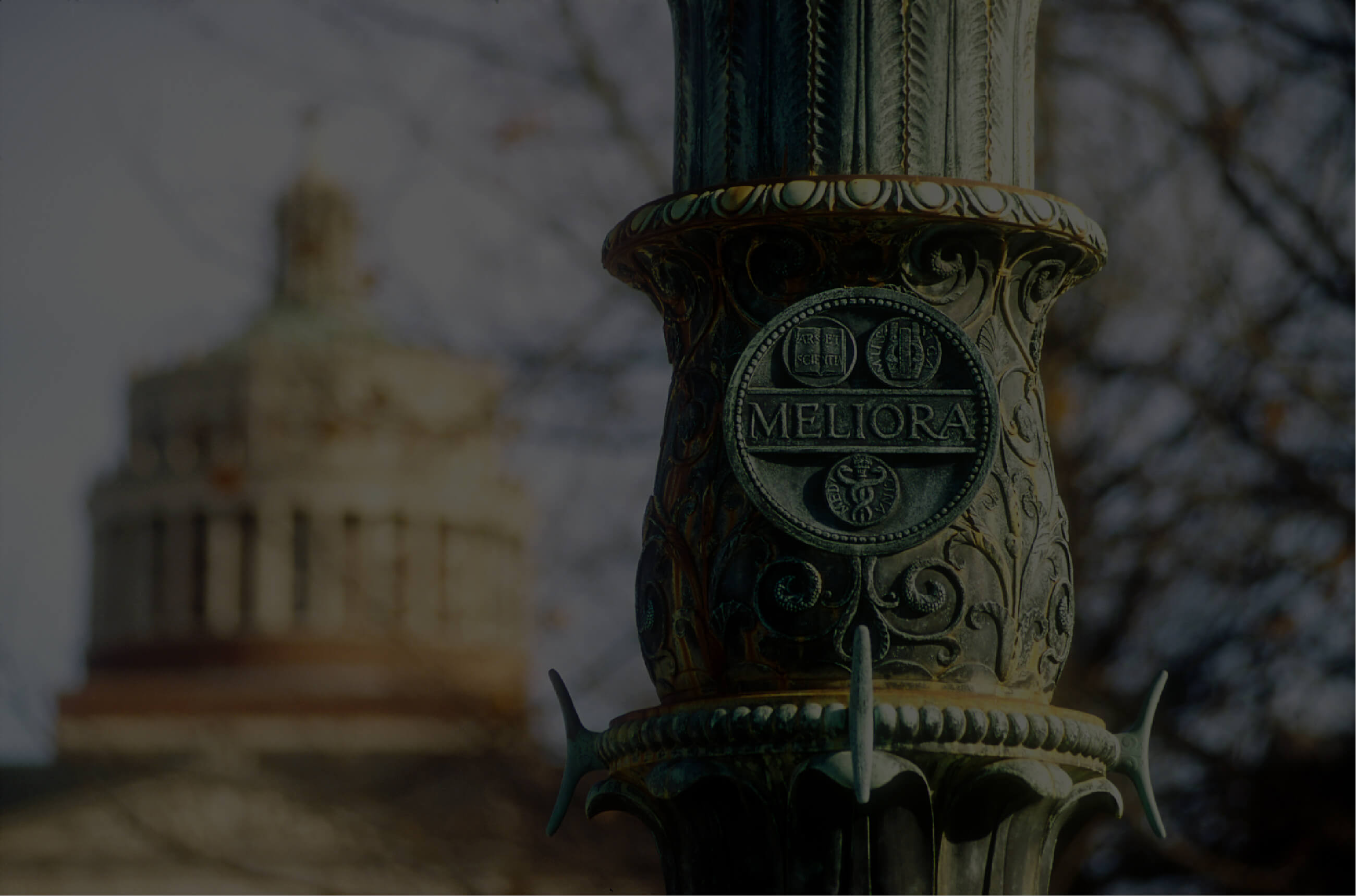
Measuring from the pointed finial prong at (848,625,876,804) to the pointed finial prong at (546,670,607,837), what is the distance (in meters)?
0.69

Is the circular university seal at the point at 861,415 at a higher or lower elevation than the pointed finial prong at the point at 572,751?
higher

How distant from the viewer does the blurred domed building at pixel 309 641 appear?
1117cm

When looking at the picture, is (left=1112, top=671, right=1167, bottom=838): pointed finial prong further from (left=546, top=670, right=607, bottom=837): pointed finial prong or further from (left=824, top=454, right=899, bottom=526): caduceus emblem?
(left=546, top=670, right=607, bottom=837): pointed finial prong

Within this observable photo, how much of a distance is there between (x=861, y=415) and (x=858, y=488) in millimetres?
138

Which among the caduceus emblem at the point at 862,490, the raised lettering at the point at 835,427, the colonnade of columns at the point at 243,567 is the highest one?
the colonnade of columns at the point at 243,567

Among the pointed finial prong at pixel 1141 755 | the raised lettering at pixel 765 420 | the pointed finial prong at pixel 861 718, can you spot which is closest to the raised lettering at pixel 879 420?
the raised lettering at pixel 765 420

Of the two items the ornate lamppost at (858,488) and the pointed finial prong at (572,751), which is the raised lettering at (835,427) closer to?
the ornate lamppost at (858,488)

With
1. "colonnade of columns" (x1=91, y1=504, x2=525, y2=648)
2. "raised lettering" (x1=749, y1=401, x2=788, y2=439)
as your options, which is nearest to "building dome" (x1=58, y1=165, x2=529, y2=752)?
"colonnade of columns" (x1=91, y1=504, x2=525, y2=648)

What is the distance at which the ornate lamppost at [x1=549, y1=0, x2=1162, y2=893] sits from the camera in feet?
12.7

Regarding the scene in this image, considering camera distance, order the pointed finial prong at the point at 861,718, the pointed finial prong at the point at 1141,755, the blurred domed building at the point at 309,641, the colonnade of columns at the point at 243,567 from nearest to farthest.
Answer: the pointed finial prong at the point at 861,718 → the pointed finial prong at the point at 1141,755 → the blurred domed building at the point at 309,641 → the colonnade of columns at the point at 243,567

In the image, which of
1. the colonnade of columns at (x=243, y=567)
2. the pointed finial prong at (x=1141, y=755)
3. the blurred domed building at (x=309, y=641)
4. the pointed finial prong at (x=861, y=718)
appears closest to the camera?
the pointed finial prong at (x=861, y=718)

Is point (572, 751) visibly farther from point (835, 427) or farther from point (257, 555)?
point (257, 555)

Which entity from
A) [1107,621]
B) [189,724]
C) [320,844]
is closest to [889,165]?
[1107,621]

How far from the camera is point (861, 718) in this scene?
3756 millimetres
